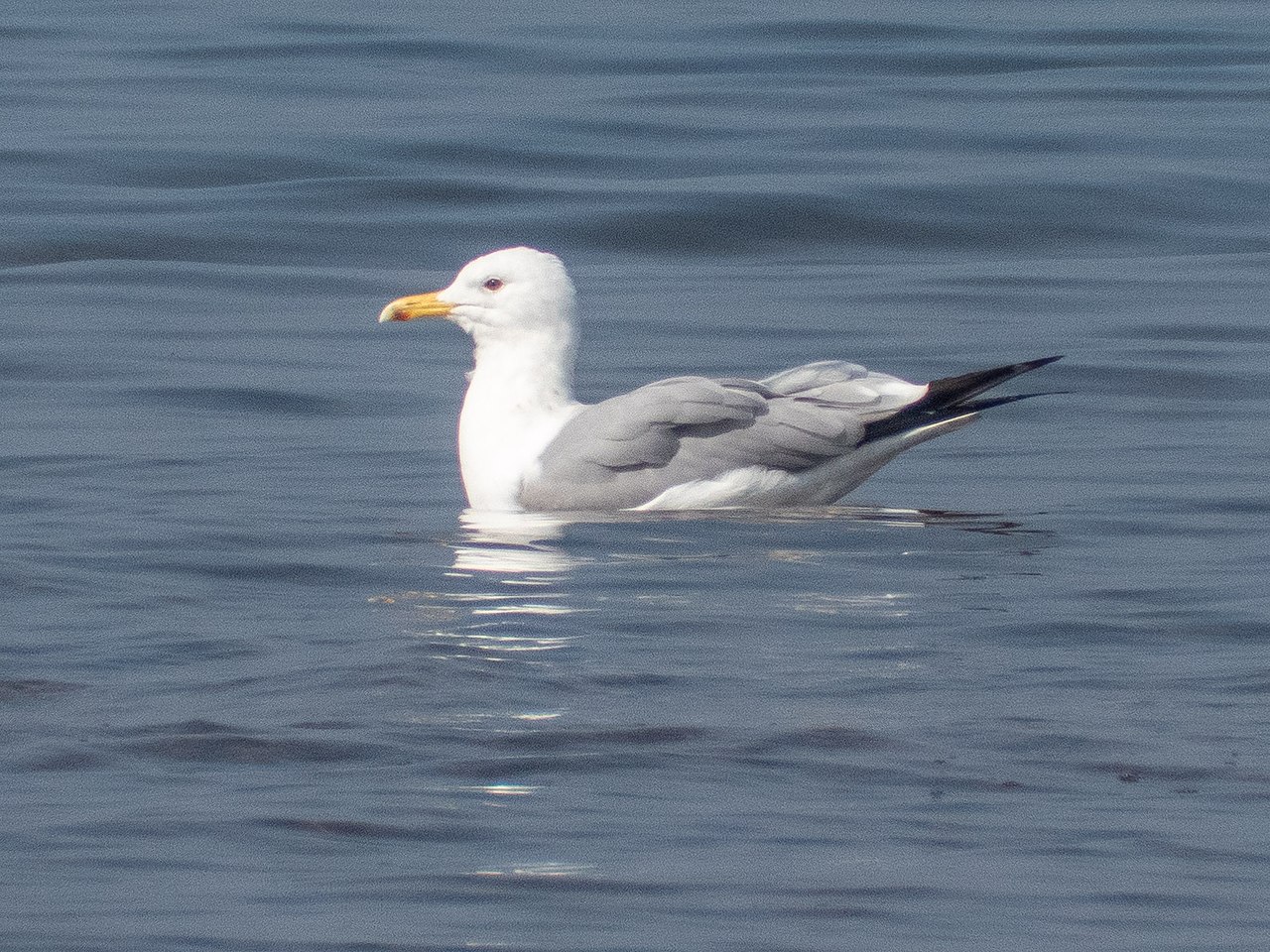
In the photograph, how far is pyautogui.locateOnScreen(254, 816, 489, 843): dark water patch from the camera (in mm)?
4801

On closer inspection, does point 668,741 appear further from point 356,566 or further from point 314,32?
point 314,32

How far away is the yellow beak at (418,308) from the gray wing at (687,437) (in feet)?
2.36

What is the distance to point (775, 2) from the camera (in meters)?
28.2

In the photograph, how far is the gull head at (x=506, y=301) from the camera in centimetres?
899

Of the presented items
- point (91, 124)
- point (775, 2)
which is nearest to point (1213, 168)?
point (91, 124)

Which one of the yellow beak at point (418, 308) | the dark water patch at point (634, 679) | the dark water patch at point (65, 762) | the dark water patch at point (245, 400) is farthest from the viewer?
the dark water patch at point (245, 400)

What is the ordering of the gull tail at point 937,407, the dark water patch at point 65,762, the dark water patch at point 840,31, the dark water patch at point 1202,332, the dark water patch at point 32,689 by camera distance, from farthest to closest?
the dark water patch at point 840,31, the dark water patch at point 1202,332, the gull tail at point 937,407, the dark water patch at point 32,689, the dark water patch at point 65,762

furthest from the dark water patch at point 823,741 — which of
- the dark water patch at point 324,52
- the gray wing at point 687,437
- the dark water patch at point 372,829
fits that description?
the dark water patch at point 324,52

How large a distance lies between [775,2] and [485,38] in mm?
4747

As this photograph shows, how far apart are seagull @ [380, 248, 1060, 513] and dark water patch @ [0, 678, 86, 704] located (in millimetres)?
2765

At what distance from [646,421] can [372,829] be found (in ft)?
12.0

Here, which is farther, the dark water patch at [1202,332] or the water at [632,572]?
the dark water patch at [1202,332]

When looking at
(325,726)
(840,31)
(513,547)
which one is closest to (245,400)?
(513,547)

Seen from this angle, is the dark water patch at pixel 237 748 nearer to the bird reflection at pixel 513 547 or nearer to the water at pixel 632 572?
the water at pixel 632 572
